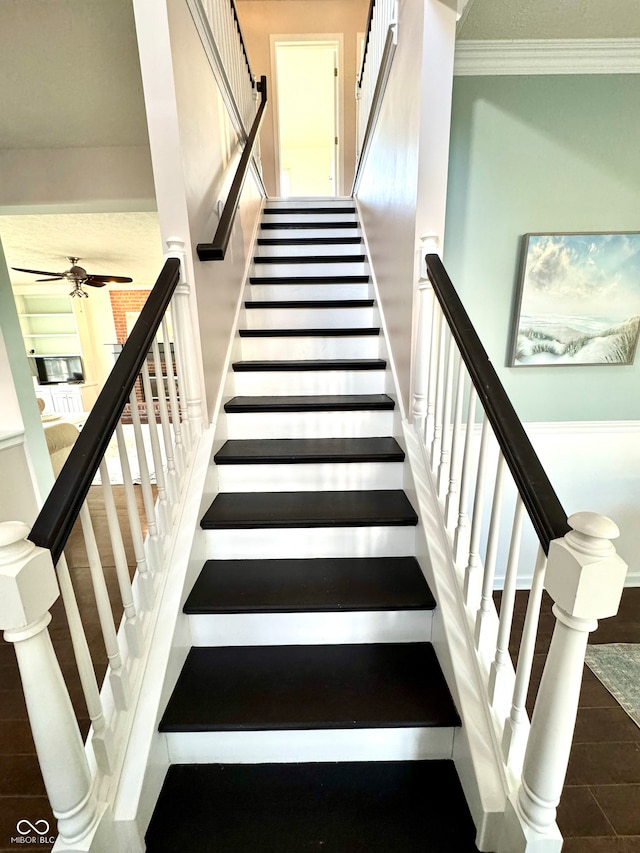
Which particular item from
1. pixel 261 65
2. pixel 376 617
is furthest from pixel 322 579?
pixel 261 65

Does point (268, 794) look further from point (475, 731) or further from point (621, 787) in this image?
point (621, 787)

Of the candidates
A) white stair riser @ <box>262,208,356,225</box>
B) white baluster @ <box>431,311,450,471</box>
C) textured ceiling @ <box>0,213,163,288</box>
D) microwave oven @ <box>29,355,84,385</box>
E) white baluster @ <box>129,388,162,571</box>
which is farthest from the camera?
microwave oven @ <box>29,355,84,385</box>

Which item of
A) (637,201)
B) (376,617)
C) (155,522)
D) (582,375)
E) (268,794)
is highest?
(637,201)

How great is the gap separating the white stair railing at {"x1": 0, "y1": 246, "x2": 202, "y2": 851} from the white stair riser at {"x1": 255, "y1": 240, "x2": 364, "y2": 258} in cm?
173

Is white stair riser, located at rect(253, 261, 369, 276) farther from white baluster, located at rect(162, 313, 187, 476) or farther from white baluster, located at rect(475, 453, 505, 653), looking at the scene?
white baluster, located at rect(475, 453, 505, 653)

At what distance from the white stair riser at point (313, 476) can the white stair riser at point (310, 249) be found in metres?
1.92

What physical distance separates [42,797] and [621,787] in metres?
1.84

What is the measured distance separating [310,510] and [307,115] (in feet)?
24.9

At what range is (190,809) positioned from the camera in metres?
1.02

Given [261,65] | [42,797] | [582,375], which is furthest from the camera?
[261,65]

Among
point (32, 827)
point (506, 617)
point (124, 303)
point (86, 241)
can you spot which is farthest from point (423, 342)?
point (124, 303)

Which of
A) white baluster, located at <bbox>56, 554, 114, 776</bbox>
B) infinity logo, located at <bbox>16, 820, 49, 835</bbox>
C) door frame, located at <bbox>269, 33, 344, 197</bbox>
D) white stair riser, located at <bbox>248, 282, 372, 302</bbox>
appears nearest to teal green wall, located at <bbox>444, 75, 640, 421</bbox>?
white stair riser, located at <bbox>248, 282, 372, 302</bbox>

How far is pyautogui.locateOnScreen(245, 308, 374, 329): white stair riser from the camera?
250 cm

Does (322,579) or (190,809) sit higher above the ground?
(322,579)
